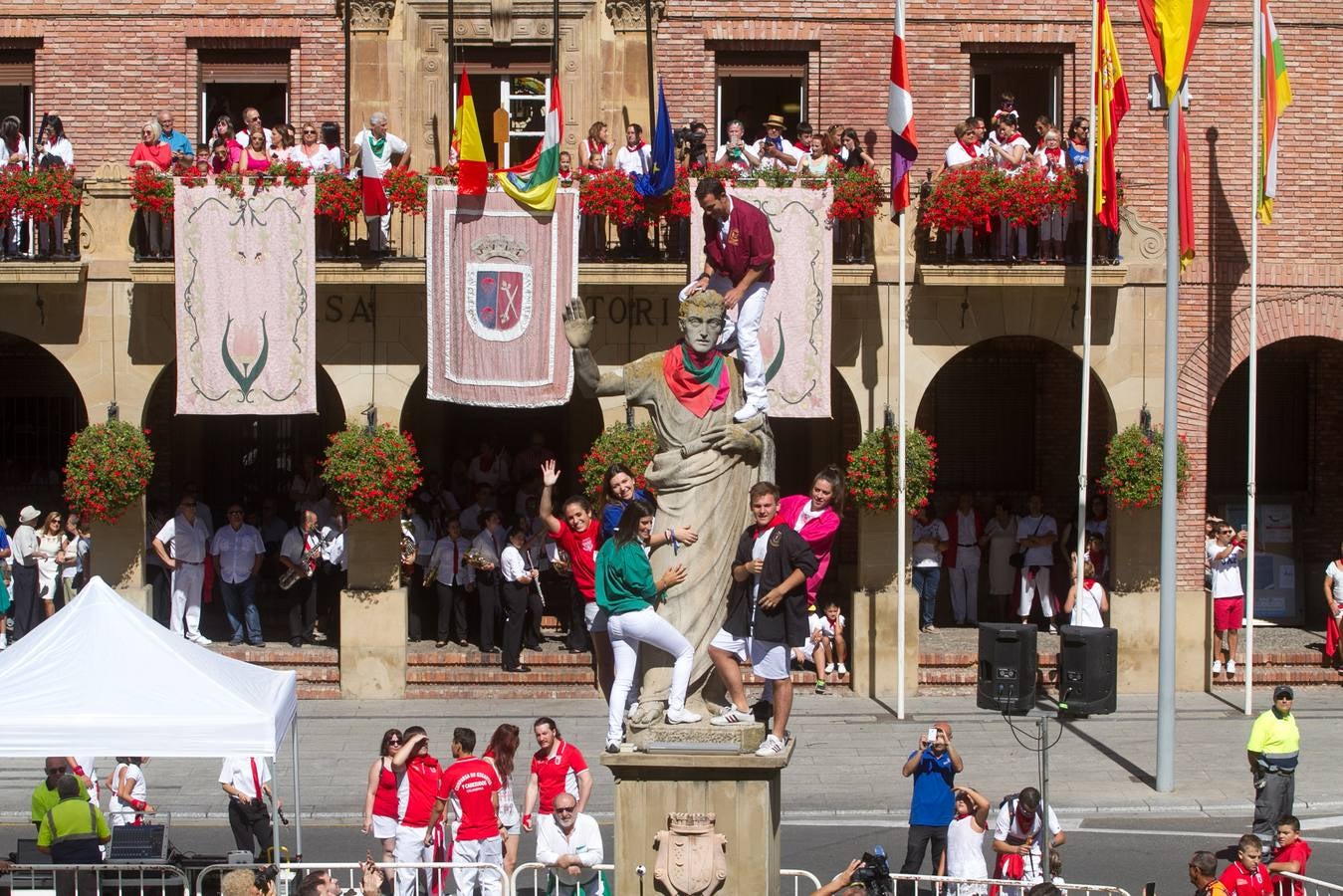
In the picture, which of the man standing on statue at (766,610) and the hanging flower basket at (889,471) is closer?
the man standing on statue at (766,610)

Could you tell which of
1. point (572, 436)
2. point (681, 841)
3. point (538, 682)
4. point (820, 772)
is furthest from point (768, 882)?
point (572, 436)

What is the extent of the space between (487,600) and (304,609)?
7.78 feet

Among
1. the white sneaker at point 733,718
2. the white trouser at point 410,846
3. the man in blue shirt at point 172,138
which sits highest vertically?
the man in blue shirt at point 172,138

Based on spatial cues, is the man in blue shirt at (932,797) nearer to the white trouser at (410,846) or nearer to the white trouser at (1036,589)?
the white trouser at (410,846)

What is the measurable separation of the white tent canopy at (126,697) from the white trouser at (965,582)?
43.7ft

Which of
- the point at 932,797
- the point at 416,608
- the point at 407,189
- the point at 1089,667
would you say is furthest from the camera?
the point at 416,608

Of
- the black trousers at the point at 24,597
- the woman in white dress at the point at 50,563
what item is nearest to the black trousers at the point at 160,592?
the woman in white dress at the point at 50,563

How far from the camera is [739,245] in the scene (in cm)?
1247

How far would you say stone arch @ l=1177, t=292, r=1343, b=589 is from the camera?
87.2 feet

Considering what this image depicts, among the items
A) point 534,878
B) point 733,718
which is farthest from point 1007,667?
point 733,718

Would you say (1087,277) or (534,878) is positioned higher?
(1087,277)

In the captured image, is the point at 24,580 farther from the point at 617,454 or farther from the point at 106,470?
the point at 617,454

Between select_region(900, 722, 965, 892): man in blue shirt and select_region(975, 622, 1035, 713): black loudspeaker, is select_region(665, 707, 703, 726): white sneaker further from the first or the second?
select_region(975, 622, 1035, 713): black loudspeaker

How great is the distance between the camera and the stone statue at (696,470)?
39.9 feet
